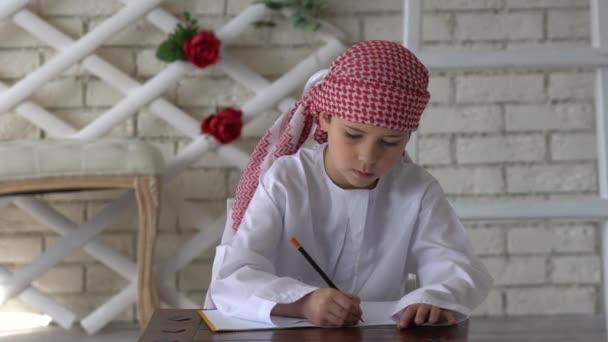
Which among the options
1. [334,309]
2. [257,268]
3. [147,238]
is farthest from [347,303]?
[147,238]

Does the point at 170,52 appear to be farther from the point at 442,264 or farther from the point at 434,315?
→ the point at 434,315

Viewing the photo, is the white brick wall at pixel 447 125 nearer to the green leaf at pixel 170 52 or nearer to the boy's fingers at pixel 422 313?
the green leaf at pixel 170 52

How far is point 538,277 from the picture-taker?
2.18 m

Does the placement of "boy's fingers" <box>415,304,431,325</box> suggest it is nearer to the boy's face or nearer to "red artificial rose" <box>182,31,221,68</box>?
the boy's face

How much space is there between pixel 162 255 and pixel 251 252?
123cm

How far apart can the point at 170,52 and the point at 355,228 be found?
1134 millimetres

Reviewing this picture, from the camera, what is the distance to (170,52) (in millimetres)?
2100

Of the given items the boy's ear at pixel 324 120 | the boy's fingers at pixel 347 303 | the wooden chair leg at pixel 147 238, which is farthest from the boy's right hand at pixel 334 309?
the wooden chair leg at pixel 147 238

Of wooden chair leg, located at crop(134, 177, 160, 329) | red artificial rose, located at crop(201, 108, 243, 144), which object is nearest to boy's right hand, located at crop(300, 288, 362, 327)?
wooden chair leg, located at crop(134, 177, 160, 329)

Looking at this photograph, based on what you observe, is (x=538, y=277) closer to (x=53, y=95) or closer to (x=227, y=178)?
(x=227, y=178)

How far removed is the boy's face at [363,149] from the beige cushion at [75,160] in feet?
2.95

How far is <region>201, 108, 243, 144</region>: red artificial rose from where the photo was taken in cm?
211

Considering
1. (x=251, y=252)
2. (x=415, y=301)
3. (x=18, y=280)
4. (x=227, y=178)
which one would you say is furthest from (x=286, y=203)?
(x=18, y=280)

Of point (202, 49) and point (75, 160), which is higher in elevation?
point (202, 49)
